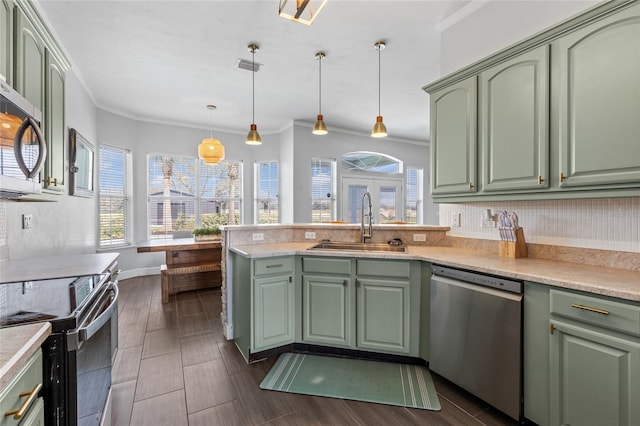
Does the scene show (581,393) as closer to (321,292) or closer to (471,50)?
(321,292)

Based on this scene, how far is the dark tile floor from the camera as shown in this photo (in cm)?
181

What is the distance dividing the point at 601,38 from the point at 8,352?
2853 mm

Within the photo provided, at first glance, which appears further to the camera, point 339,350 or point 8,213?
point 339,350

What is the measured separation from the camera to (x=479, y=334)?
1872 mm

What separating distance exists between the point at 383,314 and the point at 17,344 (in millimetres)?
2099

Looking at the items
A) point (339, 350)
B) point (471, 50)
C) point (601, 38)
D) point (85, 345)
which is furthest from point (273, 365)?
point (471, 50)

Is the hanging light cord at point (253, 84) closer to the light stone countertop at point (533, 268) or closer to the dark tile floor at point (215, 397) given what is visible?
the light stone countertop at point (533, 268)

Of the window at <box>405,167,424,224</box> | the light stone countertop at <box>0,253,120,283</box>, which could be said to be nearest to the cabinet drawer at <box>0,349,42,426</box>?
the light stone countertop at <box>0,253,120,283</box>

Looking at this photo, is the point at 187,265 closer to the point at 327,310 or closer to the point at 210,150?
the point at 210,150

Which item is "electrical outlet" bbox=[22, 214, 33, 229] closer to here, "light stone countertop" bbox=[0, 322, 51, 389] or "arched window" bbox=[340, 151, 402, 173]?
"light stone countertop" bbox=[0, 322, 51, 389]

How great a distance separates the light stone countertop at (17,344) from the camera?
76cm

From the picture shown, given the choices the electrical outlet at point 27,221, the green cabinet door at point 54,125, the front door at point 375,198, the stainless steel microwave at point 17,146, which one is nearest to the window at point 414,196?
the front door at point 375,198

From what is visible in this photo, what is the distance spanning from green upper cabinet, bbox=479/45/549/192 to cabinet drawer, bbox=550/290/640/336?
73cm

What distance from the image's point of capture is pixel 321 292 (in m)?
2.51
